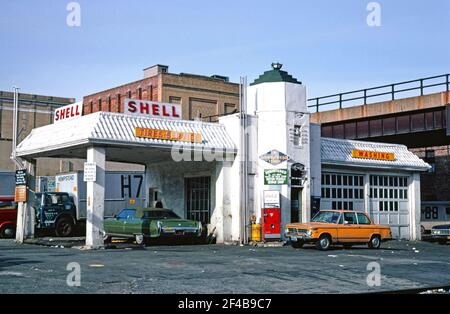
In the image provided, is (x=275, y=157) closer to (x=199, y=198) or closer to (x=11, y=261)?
(x=199, y=198)

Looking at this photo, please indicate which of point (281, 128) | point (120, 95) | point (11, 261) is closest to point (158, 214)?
point (281, 128)

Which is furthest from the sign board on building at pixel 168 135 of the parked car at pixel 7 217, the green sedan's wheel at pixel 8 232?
the green sedan's wheel at pixel 8 232

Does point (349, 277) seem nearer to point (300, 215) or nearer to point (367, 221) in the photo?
point (367, 221)

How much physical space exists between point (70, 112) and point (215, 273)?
40.7 feet

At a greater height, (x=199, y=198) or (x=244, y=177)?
(x=244, y=177)

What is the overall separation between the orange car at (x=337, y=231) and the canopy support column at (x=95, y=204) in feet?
22.5

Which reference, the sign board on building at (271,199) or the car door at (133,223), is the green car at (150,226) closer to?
the car door at (133,223)

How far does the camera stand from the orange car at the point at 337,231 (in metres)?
22.3

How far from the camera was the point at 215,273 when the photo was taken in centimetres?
1420

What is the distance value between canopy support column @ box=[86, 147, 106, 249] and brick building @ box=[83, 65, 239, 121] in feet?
134

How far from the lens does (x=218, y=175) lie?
86.7ft

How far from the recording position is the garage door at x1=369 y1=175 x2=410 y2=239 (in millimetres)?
32000

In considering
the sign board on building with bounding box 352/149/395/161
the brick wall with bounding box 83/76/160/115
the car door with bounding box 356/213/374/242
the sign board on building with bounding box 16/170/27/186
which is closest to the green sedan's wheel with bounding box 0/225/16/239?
the sign board on building with bounding box 16/170/27/186

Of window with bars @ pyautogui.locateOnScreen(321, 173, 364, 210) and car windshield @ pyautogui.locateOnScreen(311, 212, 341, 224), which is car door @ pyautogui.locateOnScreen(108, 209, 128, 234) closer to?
car windshield @ pyautogui.locateOnScreen(311, 212, 341, 224)
